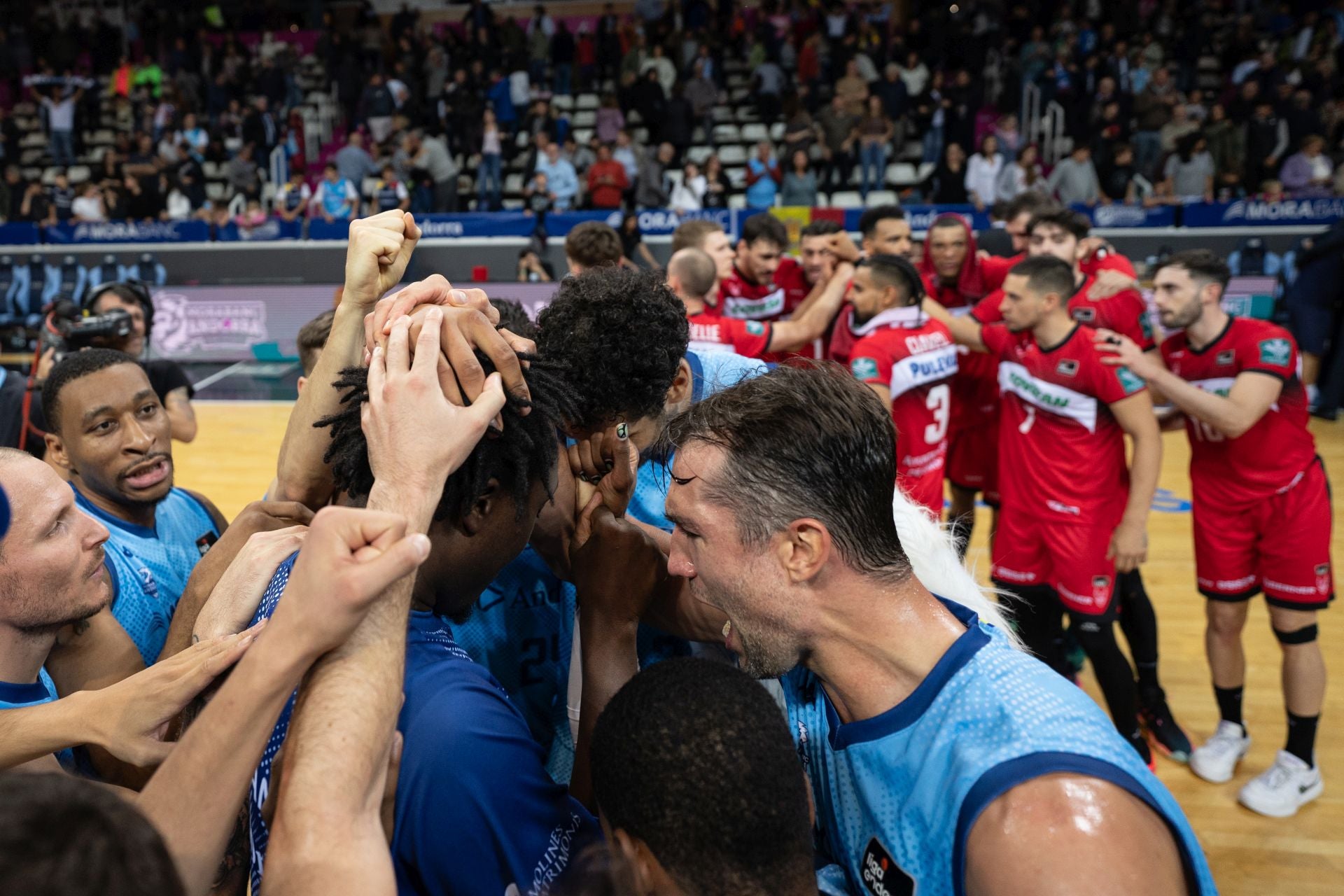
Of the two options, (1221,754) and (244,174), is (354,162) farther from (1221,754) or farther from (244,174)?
(1221,754)

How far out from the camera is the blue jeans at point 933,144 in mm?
15641

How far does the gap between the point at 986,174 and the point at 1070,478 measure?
11116 mm

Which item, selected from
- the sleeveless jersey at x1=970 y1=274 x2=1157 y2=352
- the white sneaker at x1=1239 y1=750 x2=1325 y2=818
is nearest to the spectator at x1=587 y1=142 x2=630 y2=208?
the sleeveless jersey at x1=970 y1=274 x2=1157 y2=352

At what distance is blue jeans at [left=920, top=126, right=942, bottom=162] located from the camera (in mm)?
15641

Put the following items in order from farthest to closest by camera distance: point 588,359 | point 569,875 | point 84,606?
point 588,359, point 84,606, point 569,875

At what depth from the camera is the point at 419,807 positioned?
4.19 feet

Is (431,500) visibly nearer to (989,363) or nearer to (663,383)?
(663,383)

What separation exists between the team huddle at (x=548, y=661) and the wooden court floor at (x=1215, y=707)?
1.35 m

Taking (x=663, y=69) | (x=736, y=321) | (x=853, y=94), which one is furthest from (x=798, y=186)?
(x=736, y=321)

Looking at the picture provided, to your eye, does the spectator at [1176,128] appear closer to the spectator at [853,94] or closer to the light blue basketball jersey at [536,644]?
the spectator at [853,94]

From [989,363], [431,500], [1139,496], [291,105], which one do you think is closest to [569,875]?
[431,500]

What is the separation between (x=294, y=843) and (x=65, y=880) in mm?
277

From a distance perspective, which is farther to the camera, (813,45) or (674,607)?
(813,45)

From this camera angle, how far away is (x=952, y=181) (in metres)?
14.2
